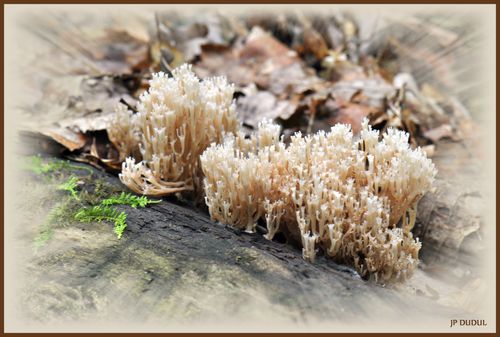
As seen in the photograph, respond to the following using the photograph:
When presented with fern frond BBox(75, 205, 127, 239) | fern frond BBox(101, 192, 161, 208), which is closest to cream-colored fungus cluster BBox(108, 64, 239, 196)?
fern frond BBox(101, 192, 161, 208)

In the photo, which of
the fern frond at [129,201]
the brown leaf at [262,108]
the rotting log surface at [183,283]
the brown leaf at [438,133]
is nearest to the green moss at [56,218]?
the rotting log surface at [183,283]

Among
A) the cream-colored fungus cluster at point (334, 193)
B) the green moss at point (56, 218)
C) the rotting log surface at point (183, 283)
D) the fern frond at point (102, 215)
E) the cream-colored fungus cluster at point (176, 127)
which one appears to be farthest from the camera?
the cream-colored fungus cluster at point (176, 127)

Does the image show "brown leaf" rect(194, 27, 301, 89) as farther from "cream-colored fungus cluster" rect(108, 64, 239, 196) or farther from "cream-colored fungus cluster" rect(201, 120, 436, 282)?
"cream-colored fungus cluster" rect(201, 120, 436, 282)

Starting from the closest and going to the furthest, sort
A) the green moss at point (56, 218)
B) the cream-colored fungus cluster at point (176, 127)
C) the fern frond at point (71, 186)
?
the green moss at point (56, 218)
the fern frond at point (71, 186)
the cream-colored fungus cluster at point (176, 127)

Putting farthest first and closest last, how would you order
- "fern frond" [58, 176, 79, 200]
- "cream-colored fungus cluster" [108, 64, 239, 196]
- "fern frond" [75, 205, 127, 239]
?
"cream-colored fungus cluster" [108, 64, 239, 196] → "fern frond" [58, 176, 79, 200] → "fern frond" [75, 205, 127, 239]

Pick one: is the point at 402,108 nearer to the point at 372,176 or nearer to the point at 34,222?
the point at 372,176

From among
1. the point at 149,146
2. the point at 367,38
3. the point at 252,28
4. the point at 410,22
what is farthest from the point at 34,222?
the point at 410,22

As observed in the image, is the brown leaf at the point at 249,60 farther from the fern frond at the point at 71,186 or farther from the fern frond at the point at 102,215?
the fern frond at the point at 102,215
